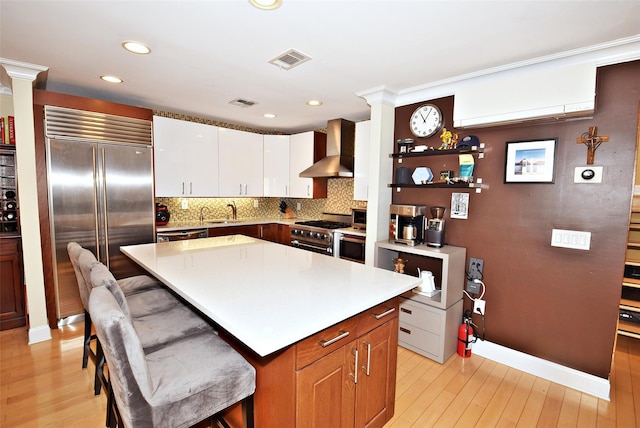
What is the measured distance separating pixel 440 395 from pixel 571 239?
4.90 feet

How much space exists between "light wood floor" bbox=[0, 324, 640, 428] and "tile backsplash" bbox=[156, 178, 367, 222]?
2061 mm

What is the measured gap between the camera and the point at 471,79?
257 centimetres

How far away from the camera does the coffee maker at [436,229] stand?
2734mm

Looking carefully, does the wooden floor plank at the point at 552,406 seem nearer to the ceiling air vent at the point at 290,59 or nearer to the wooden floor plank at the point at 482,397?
the wooden floor plank at the point at 482,397

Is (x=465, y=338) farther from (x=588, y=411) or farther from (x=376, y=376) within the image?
(x=376, y=376)

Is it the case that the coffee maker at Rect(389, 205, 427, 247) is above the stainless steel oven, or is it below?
above

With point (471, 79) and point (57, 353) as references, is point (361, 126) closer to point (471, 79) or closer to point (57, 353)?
point (471, 79)

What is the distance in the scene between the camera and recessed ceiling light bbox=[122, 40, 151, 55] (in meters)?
2.06

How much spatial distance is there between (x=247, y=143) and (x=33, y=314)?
307 cm

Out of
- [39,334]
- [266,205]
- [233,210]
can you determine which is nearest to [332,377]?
[39,334]

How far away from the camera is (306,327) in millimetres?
1116

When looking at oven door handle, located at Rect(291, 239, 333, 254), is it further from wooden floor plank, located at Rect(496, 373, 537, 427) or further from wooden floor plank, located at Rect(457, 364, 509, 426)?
wooden floor plank, located at Rect(496, 373, 537, 427)

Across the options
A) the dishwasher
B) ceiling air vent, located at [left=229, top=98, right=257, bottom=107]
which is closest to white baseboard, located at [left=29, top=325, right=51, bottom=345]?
the dishwasher

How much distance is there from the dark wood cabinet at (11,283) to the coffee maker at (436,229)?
391 centimetres
